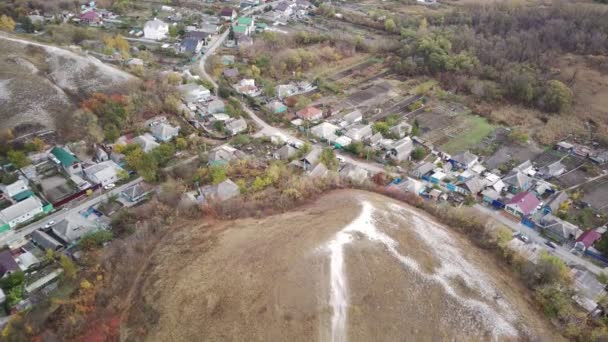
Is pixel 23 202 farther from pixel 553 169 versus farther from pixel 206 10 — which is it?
pixel 206 10

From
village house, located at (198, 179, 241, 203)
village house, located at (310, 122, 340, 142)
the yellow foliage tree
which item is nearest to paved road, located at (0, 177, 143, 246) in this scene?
village house, located at (198, 179, 241, 203)

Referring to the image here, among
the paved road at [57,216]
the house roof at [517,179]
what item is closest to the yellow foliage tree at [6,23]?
the paved road at [57,216]

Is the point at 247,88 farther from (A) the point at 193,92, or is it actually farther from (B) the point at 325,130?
(B) the point at 325,130

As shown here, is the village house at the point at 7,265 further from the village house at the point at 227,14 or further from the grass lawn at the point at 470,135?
the village house at the point at 227,14

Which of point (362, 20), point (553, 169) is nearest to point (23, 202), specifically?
point (553, 169)

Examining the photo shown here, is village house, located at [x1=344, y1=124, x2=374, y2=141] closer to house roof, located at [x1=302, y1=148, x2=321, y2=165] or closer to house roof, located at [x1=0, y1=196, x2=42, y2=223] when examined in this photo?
house roof, located at [x1=302, y1=148, x2=321, y2=165]

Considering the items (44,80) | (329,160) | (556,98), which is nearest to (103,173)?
(44,80)
